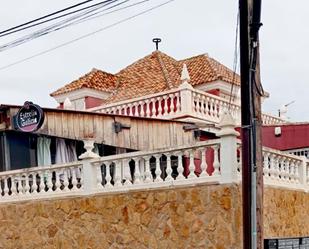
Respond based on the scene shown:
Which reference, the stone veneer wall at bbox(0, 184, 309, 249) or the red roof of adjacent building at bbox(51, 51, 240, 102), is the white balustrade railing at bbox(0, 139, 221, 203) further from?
the red roof of adjacent building at bbox(51, 51, 240, 102)

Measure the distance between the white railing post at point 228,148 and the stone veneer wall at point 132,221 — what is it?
21 centimetres

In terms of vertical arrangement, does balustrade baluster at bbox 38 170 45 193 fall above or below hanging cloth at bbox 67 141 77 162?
below

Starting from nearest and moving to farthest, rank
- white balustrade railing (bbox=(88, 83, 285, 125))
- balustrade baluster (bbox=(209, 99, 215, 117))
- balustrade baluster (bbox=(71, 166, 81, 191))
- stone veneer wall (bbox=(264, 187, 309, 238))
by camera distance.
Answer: stone veneer wall (bbox=(264, 187, 309, 238))
balustrade baluster (bbox=(71, 166, 81, 191))
white balustrade railing (bbox=(88, 83, 285, 125))
balustrade baluster (bbox=(209, 99, 215, 117))

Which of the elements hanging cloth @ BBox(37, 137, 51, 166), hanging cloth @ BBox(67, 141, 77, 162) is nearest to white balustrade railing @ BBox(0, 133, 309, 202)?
hanging cloth @ BBox(37, 137, 51, 166)

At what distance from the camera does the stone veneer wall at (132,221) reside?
8.95m

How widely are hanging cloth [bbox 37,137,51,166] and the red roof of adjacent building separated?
4.47 m

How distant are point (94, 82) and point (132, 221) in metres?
10.5

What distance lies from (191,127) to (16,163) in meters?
4.09

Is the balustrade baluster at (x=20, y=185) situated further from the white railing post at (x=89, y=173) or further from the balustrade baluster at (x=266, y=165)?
the balustrade baluster at (x=266, y=165)

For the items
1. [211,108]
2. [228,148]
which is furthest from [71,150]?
[228,148]

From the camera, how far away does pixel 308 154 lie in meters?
16.0

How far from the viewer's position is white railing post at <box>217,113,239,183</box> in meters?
8.71

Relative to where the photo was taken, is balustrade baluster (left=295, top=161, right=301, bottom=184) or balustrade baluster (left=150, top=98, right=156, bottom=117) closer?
balustrade baluster (left=295, top=161, right=301, bottom=184)

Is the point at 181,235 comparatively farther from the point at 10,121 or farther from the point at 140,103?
the point at 140,103
